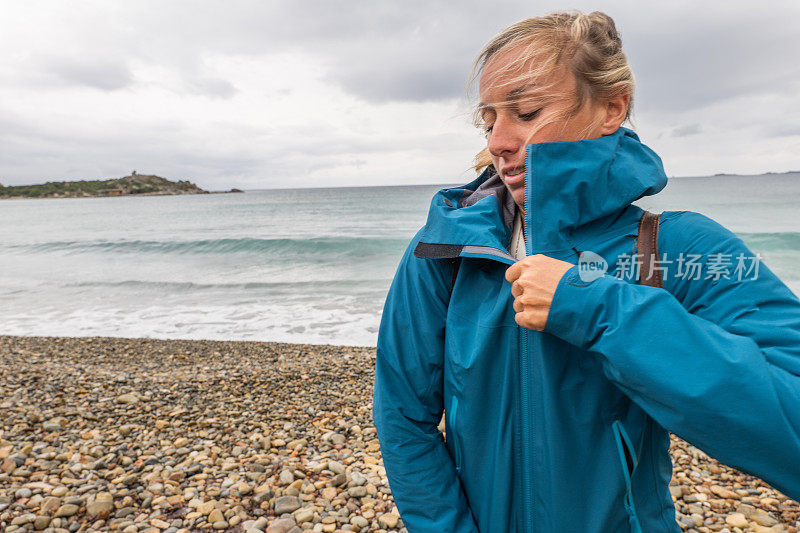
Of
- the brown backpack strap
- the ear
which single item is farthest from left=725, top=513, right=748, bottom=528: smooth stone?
the ear

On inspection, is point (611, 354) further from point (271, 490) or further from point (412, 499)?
point (271, 490)

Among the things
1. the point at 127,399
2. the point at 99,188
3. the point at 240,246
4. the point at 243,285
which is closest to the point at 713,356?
the point at 127,399

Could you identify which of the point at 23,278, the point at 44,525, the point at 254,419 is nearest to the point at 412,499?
the point at 44,525

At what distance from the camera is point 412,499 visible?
5.14ft

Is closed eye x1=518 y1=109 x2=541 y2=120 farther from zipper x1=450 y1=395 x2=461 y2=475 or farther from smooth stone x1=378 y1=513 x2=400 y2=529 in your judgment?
smooth stone x1=378 y1=513 x2=400 y2=529

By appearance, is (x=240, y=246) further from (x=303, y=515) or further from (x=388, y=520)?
(x=388, y=520)

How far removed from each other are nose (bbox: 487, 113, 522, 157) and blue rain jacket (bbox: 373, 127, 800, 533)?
102 mm

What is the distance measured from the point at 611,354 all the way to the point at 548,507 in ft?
2.00

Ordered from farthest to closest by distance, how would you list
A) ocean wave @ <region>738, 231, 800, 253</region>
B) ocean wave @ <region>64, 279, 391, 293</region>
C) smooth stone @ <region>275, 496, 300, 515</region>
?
ocean wave @ <region>738, 231, 800, 253</region> → ocean wave @ <region>64, 279, 391, 293</region> → smooth stone @ <region>275, 496, 300, 515</region>

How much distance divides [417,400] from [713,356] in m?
0.90

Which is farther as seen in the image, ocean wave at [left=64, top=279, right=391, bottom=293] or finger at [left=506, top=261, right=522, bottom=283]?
ocean wave at [left=64, top=279, right=391, bottom=293]

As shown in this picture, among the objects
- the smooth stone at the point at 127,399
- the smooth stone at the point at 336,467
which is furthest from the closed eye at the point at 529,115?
the smooth stone at the point at 127,399

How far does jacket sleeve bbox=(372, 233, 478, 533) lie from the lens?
155cm

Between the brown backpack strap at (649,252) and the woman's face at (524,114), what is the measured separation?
325mm
